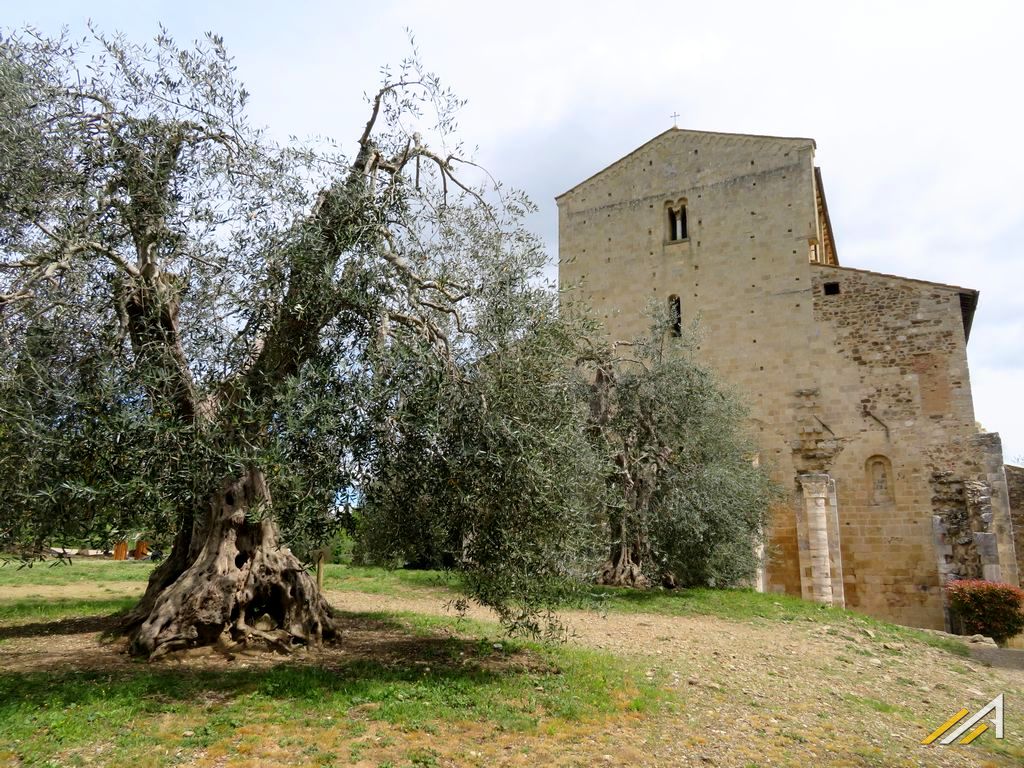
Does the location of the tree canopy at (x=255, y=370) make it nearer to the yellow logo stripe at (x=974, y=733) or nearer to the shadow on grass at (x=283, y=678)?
the shadow on grass at (x=283, y=678)

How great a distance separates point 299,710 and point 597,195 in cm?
2400

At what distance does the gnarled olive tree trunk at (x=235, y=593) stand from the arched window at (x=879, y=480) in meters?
18.1

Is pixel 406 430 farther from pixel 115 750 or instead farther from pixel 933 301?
pixel 933 301

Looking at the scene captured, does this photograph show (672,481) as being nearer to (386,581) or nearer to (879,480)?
(386,581)

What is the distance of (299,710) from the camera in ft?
19.8

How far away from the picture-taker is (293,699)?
6.31 metres

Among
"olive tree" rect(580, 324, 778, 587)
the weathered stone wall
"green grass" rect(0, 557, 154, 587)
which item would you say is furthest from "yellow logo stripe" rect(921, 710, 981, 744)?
"green grass" rect(0, 557, 154, 587)

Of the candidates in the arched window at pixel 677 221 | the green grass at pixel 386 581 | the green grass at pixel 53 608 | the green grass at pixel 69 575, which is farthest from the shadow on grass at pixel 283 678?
the arched window at pixel 677 221

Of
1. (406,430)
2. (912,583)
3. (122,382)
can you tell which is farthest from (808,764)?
(912,583)

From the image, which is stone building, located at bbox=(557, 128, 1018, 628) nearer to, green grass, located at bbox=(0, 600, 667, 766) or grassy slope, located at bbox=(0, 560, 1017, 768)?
grassy slope, located at bbox=(0, 560, 1017, 768)

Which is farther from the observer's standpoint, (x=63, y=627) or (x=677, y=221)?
(x=677, y=221)

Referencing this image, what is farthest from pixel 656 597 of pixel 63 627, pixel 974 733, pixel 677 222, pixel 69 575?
pixel 677 222

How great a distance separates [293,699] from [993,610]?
16014 millimetres

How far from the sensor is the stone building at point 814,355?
20.2 meters
